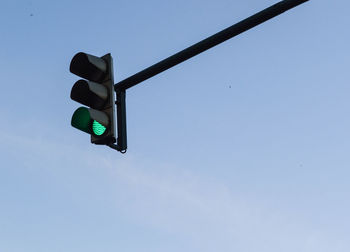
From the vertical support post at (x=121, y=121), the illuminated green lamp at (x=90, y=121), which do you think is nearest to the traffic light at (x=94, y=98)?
the illuminated green lamp at (x=90, y=121)

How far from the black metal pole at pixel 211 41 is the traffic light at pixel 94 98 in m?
0.28

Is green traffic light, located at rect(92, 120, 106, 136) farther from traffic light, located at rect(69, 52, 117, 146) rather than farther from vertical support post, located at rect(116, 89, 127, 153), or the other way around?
vertical support post, located at rect(116, 89, 127, 153)

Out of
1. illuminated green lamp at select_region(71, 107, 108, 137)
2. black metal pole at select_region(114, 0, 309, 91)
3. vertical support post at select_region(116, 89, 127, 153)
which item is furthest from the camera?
vertical support post at select_region(116, 89, 127, 153)

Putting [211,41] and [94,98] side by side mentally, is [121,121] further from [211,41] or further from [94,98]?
[211,41]

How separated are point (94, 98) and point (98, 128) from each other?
28cm

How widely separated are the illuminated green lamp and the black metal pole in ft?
1.74

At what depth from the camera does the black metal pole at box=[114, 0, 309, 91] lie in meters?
4.70

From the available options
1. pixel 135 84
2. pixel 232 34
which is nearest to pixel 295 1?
pixel 232 34

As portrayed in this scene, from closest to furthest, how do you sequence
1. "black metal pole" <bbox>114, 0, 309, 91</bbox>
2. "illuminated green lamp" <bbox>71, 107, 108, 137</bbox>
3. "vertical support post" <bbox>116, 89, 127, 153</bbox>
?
"black metal pole" <bbox>114, 0, 309, 91</bbox>
"illuminated green lamp" <bbox>71, 107, 108, 137</bbox>
"vertical support post" <bbox>116, 89, 127, 153</bbox>

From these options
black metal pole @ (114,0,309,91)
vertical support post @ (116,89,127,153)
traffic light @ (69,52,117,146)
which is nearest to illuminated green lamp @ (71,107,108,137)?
traffic light @ (69,52,117,146)

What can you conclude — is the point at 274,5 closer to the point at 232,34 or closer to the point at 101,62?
the point at 232,34

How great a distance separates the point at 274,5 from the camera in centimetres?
473

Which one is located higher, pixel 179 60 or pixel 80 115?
pixel 179 60

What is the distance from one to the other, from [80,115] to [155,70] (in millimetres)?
805
